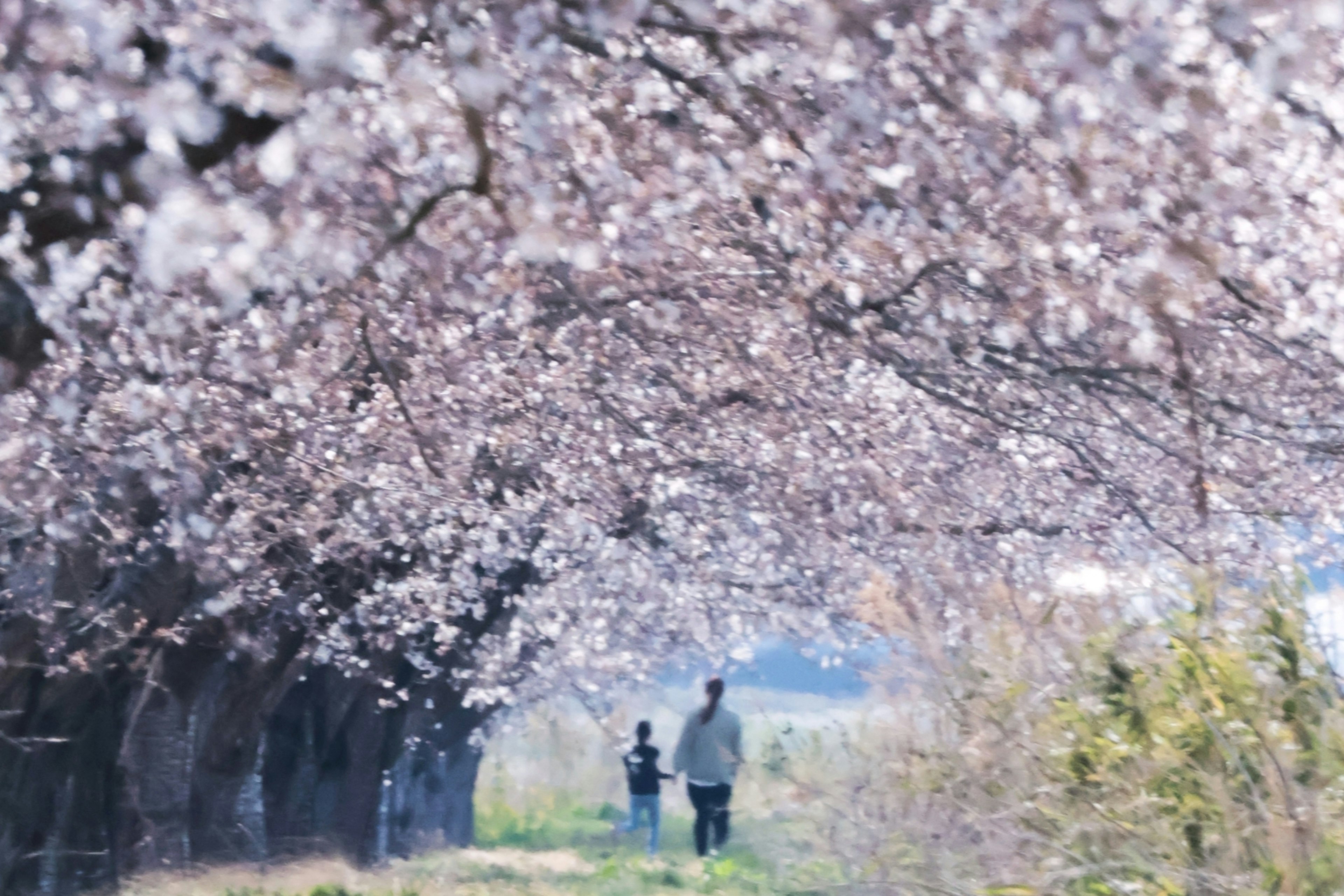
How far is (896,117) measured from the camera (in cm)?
727

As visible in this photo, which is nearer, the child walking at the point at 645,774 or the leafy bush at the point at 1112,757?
the leafy bush at the point at 1112,757

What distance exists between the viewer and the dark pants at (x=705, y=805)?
19531mm

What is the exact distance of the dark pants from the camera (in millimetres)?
19531

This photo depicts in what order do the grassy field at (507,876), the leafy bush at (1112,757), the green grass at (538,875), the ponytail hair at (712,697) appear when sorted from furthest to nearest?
the ponytail hair at (712,697) → the grassy field at (507,876) → the green grass at (538,875) → the leafy bush at (1112,757)

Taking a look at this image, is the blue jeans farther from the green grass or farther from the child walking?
the green grass

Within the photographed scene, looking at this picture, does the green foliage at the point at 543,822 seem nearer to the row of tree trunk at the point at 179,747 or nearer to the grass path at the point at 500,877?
the row of tree trunk at the point at 179,747

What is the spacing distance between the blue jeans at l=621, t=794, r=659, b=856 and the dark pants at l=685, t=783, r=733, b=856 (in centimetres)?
105

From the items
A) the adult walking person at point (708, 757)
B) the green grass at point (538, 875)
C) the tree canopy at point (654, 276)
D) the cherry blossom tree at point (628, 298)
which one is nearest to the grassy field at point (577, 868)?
the green grass at point (538, 875)

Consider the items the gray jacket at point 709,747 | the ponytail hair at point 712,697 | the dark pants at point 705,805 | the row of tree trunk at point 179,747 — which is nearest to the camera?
the row of tree trunk at point 179,747

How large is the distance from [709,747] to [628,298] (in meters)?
10.5

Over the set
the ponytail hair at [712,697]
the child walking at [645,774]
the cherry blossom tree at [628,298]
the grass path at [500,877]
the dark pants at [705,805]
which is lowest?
the grass path at [500,877]

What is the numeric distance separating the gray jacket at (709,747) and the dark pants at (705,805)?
0.13 metres

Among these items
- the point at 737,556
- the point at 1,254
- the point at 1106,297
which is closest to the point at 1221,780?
the point at 1106,297

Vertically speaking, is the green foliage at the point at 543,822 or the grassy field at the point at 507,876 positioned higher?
the green foliage at the point at 543,822
